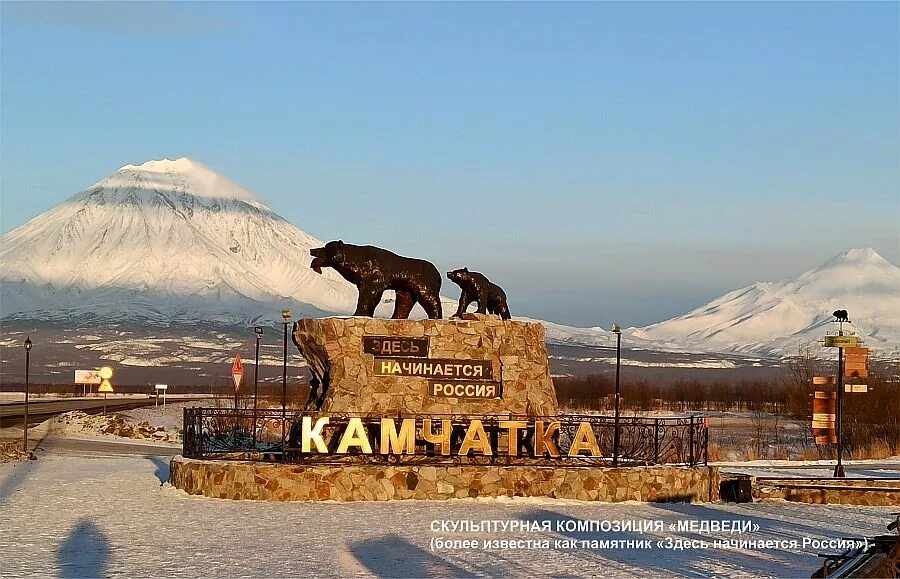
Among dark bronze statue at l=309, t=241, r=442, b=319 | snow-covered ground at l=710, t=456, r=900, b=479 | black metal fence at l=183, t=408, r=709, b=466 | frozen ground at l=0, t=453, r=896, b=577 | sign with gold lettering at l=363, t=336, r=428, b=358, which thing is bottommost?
snow-covered ground at l=710, t=456, r=900, b=479

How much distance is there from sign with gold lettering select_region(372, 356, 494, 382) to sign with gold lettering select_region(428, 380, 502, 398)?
9cm

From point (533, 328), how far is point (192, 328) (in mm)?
150600

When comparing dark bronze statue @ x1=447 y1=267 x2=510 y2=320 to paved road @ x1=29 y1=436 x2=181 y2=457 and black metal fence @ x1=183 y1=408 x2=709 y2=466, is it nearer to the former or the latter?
black metal fence @ x1=183 y1=408 x2=709 y2=466

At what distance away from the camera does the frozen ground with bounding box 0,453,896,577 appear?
14258 millimetres

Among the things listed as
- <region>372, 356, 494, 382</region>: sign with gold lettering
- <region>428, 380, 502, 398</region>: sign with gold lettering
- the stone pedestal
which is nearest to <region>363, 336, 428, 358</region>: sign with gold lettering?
the stone pedestal

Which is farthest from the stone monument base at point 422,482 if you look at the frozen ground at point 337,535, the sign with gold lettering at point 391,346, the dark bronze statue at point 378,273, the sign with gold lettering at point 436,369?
the dark bronze statue at point 378,273

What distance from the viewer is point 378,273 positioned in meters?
22.8

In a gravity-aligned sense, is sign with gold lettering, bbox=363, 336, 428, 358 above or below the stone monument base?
above

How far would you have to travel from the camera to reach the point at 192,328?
554ft

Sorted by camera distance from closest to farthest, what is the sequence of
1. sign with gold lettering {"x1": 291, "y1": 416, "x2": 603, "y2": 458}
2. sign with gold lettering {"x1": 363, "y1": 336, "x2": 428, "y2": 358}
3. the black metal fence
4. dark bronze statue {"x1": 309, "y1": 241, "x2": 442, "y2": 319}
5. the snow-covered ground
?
1. sign with gold lettering {"x1": 291, "y1": 416, "x2": 603, "y2": 458}
2. the black metal fence
3. sign with gold lettering {"x1": 363, "y1": 336, "x2": 428, "y2": 358}
4. dark bronze statue {"x1": 309, "y1": 241, "x2": 442, "y2": 319}
5. the snow-covered ground

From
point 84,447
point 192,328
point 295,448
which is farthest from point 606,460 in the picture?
point 192,328

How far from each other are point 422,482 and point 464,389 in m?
2.34

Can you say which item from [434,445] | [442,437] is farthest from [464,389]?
[442,437]

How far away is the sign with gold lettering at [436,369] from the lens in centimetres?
2198
